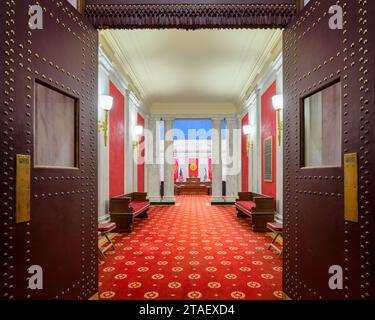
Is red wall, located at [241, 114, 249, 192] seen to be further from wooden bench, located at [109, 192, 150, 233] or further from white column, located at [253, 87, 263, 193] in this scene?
wooden bench, located at [109, 192, 150, 233]

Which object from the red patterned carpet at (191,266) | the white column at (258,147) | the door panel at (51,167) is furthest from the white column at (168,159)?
the door panel at (51,167)

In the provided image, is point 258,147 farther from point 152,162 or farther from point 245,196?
point 152,162

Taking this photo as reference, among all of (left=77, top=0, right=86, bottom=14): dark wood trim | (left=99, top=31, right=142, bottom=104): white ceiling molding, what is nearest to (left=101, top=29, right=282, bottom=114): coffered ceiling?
(left=99, top=31, right=142, bottom=104): white ceiling molding

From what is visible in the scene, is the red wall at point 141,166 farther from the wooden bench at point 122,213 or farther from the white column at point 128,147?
the wooden bench at point 122,213

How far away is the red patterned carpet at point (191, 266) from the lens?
2.94 metres

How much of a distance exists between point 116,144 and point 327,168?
5.68 meters

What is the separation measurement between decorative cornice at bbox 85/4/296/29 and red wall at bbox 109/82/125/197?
13.2 ft

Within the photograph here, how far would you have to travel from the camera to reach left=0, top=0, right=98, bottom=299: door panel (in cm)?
169

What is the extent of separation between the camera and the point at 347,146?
5.93ft

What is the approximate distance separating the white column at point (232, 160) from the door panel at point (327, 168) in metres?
8.67

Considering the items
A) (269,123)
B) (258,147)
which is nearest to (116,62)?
(269,123)

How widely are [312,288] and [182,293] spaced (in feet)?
4.33

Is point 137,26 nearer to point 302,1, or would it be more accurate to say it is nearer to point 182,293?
point 302,1
